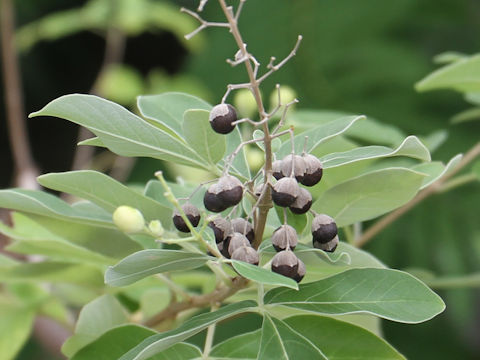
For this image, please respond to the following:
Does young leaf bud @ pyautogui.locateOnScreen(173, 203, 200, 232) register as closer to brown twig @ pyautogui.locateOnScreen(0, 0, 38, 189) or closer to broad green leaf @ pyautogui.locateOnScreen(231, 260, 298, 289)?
broad green leaf @ pyautogui.locateOnScreen(231, 260, 298, 289)

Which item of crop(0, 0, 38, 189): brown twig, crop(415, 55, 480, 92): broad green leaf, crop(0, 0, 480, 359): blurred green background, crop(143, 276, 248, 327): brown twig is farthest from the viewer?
crop(0, 0, 480, 359): blurred green background

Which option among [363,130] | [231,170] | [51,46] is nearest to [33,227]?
[231,170]

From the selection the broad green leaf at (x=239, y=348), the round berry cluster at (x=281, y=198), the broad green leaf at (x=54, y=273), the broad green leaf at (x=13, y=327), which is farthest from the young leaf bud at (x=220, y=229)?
the broad green leaf at (x=13, y=327)

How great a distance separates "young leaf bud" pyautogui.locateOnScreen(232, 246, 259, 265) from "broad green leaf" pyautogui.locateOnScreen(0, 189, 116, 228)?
14 centimetres

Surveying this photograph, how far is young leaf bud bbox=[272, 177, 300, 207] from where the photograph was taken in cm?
43

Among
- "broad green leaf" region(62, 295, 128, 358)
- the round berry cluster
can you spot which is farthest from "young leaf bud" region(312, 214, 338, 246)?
"broad green leaf" region(62, 295, 128, 358)

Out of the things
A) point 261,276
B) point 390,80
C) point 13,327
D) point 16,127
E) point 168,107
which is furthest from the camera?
point 390,80

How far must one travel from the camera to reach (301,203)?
45 cm

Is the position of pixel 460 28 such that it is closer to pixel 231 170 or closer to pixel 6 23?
pixel 6 23

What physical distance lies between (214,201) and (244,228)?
39 mm

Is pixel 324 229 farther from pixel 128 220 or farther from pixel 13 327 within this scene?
pixel 13 327

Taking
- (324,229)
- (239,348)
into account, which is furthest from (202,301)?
(324,229)

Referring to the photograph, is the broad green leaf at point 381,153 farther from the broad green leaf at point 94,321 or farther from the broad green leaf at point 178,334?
the broad green leaf at point 94,321

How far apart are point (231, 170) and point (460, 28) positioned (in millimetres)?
1390
